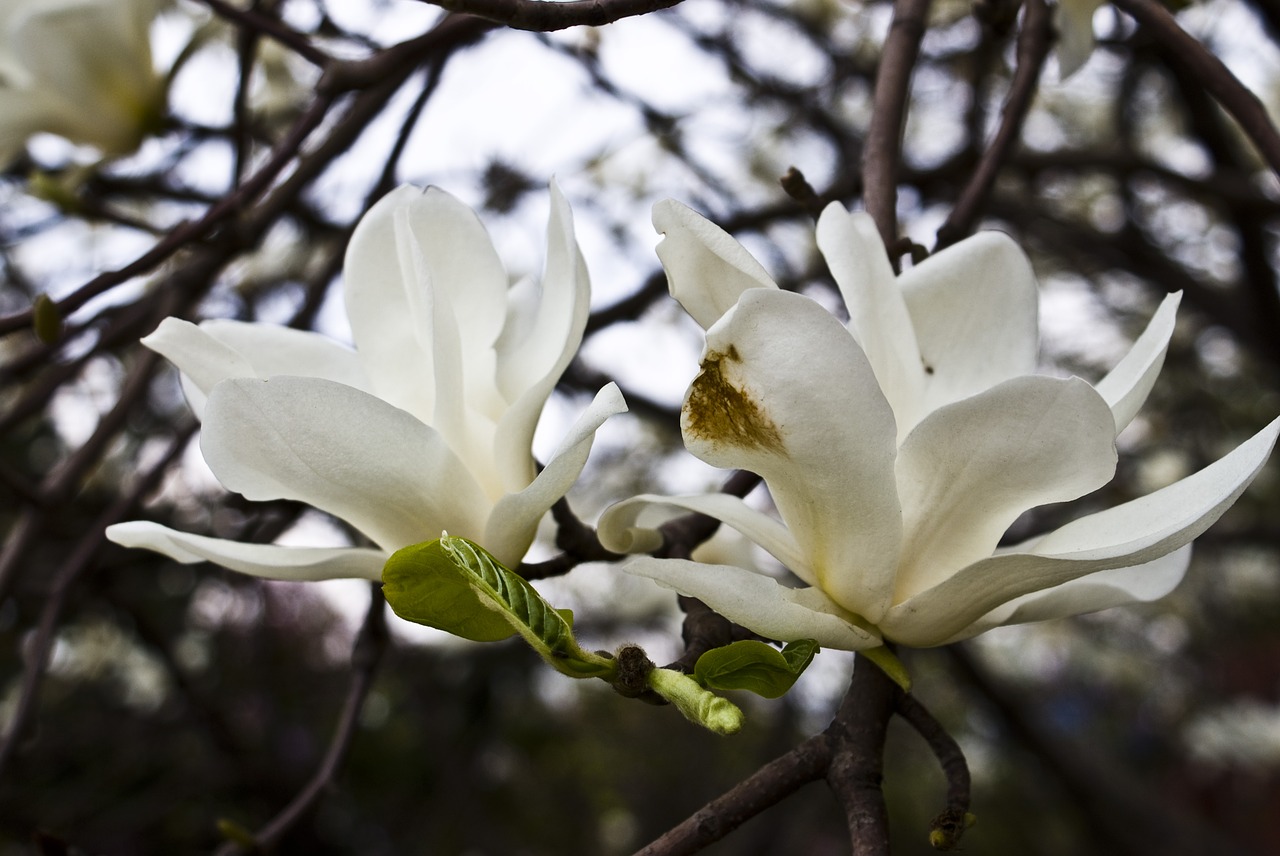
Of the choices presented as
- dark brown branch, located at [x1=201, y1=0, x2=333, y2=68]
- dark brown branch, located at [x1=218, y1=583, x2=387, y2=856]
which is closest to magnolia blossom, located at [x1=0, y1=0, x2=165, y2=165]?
dark brown branch, located at [x1=201, y1=0, x2=333, y2=68]

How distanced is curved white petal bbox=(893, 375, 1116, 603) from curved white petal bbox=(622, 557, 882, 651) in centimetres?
5

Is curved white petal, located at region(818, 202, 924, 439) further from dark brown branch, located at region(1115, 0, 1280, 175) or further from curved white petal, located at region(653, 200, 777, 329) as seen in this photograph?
dark brown branch, located at region(1115, 0, 1280, 175)

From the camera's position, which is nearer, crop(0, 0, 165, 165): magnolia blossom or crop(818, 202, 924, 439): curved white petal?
crop(818, 202, 924, 439): curved white petal

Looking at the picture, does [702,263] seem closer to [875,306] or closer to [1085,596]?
[875,306]

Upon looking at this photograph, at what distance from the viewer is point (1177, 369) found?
1992mm

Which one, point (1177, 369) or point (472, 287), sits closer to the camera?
point (472, 287)

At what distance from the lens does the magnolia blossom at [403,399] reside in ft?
1.25

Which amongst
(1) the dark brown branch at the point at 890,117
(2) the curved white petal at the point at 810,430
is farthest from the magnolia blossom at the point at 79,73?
(2) the curved white petal at the point at 810,430

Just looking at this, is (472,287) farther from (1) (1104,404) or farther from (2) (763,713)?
(2) (763,713)

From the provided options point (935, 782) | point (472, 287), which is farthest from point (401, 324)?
point (935, 782)

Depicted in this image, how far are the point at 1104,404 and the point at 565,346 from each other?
0.19 m

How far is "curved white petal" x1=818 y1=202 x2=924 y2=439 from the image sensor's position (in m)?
0.40

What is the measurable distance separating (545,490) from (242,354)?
144 millimetres

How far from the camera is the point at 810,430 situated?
0.34m
